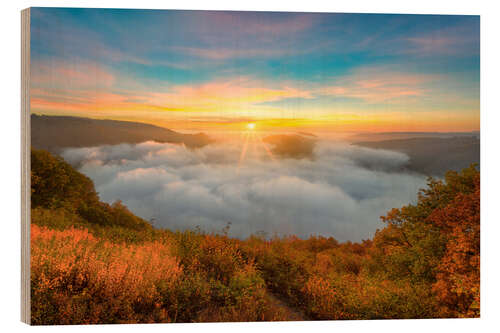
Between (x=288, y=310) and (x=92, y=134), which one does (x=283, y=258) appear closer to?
(x=288, y=310)

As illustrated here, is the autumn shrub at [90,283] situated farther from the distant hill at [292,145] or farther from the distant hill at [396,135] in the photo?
the distant hill at [396,135]

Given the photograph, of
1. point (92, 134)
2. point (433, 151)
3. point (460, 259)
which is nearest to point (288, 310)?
point (460, 259)

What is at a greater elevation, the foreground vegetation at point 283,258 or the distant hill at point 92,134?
the distant hill at point 92,134

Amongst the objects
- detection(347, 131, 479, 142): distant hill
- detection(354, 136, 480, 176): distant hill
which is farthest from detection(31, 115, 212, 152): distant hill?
detection(354, 136, 480, 176): distant hill

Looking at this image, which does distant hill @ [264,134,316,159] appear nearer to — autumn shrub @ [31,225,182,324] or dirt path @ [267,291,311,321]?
dirt path @ [267,291,311,321]

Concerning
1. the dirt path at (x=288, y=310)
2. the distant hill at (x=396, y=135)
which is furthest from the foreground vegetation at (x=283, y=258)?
the distant hill at (x=396, y=135)
